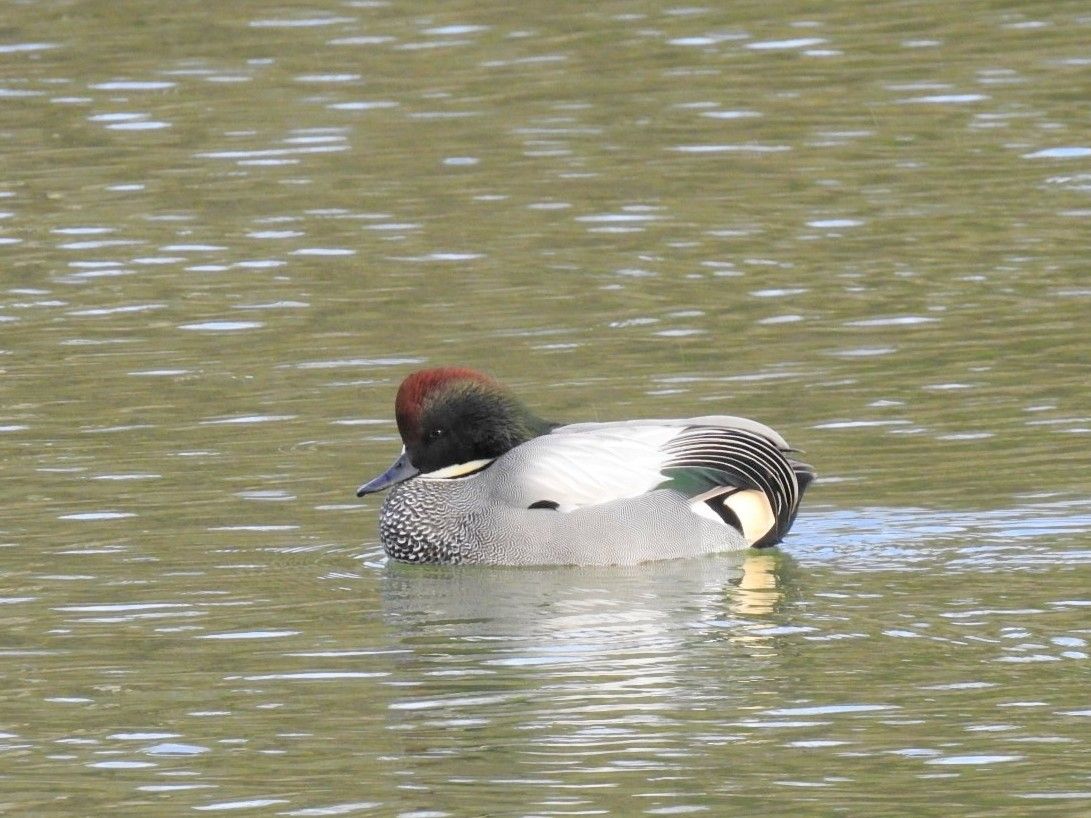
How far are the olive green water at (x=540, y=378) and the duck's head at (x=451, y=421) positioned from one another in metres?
0.42

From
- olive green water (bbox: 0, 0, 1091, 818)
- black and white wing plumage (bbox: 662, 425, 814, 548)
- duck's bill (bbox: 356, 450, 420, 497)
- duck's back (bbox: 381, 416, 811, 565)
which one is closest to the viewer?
olive green water (bbox: 0, 0, 1091, 818)

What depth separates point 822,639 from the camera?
29.3ft

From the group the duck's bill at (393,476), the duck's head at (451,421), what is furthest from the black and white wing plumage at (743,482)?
the duck's bill at (393,476)

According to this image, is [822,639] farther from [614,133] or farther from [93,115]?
[93,115]

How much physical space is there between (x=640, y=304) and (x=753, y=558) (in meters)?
4.38

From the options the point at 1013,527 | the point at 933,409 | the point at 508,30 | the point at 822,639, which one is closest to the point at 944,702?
the point at 822,639

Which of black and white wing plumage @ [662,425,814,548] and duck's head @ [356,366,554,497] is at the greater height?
duck's head @ [356,366,554,497]

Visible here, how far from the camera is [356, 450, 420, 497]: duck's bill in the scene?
35.4ft

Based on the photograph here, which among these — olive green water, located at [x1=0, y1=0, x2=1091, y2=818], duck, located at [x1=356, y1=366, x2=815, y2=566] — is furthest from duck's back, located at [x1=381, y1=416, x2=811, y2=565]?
olive green water, located at [x1=0, y1=0, x2=1091, y2=818]

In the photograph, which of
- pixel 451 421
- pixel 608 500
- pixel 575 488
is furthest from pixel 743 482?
pixel 451 421

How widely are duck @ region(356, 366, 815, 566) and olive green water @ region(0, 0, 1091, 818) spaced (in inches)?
5.5

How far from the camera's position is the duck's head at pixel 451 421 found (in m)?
10.9

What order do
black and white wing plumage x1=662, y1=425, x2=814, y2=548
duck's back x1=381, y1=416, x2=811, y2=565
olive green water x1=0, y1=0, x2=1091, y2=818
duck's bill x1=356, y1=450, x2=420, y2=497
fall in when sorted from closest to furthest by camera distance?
olive green water x1=0, y1=0, x2=1091, y2=818 → duck's back x1=381, y1=416, x2=811, y2=565 → black and white wing plumage x1=662, y1=425, x2=814, y2=548 → duck's bill x1=356, y1=450, x2=420, y2=497

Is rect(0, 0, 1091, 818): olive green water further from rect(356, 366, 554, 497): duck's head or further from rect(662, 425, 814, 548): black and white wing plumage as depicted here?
rect(356, 366, 554, 497): duck's head
